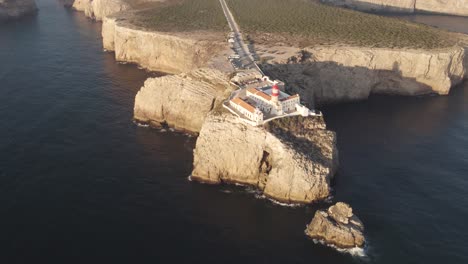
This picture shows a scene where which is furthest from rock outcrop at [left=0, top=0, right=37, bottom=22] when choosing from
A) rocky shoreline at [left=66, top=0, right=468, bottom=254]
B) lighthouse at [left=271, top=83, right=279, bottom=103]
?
lighthouse at [left=271, top=83, right=279, bottom=103]

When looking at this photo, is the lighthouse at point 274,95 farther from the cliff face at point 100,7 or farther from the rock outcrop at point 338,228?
the cliff face at point 100,7

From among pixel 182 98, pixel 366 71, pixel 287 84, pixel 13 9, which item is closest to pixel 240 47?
pixel 287 84

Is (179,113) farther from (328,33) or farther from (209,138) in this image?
(328,33)

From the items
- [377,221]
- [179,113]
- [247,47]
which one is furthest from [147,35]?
[377,221]

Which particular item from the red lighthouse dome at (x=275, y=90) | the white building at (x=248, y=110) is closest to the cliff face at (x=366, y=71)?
the red lighthouse dome at (x=275, y=90)

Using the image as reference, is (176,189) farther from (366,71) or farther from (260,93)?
(366,71)
